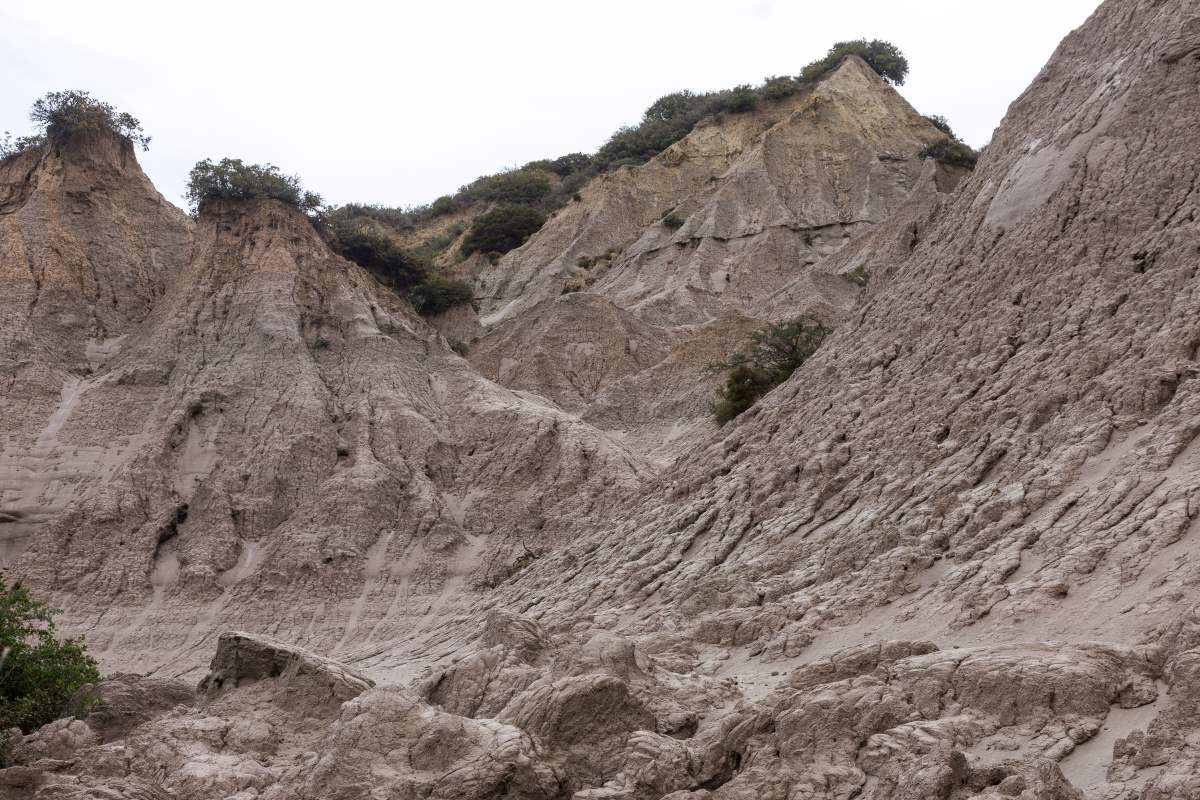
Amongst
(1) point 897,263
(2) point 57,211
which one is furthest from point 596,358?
(2) point 57,211

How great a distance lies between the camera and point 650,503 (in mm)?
22516

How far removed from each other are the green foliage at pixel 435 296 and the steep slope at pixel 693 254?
181cm

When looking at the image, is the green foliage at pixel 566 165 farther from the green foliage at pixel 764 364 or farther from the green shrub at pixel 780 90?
the green foliage at pixel 764 364

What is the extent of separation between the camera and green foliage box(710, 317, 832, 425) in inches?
1152

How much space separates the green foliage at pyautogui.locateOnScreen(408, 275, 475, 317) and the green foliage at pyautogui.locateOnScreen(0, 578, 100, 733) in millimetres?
27258

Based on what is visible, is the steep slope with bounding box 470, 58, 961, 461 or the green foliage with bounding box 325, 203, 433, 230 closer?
the steep slope with bounding box 470, 58, 961, 461

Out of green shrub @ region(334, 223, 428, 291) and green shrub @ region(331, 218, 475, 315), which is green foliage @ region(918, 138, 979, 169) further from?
green shrub @ region(334, 223, 428, 291)

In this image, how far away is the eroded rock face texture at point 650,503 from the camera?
10305 mm

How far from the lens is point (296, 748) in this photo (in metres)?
13.5

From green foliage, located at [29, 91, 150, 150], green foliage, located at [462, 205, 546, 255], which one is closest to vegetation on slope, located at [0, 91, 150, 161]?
green foliage, located at [29, 91, 150, 150]

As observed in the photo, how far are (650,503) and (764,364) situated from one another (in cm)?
963

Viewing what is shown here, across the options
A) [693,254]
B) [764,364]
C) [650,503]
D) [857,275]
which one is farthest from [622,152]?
[650,503]

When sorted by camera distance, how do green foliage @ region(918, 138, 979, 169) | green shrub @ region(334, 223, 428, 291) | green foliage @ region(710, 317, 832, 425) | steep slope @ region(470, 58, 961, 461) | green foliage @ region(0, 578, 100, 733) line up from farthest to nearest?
green foliage @ region(918, 138, 979, 169), green shrub @ region(334, 223, 428, 291), steep slope @ region(470, 58, 961, 461), green foliage @ region(710, 317, 832, 425), green foliage @ region(0, 578, 100, 733)

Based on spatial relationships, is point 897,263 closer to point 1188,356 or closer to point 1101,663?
point 1188,356
